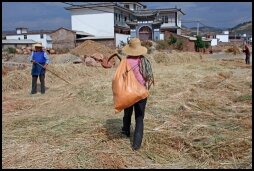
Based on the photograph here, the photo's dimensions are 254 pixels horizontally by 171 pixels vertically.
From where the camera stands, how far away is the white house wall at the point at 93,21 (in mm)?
47000

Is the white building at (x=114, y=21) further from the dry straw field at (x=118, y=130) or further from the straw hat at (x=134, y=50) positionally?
the straw hat at (x=134, y=50)

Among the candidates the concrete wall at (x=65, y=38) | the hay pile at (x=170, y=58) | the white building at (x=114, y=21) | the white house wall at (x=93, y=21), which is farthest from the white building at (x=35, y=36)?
the hay pile at (x=170, y=58)

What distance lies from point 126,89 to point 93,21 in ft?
148

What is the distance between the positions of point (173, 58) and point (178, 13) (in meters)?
35.8

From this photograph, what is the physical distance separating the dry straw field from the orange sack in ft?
2.13

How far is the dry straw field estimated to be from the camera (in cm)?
428

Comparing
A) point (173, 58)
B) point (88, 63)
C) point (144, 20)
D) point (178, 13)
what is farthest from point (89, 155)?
point (178, 13)

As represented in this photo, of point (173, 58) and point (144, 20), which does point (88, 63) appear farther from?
point (144, 20)

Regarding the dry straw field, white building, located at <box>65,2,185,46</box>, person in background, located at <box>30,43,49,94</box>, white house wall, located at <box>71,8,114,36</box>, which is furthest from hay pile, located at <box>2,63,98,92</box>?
white house wall, located at <box>71,8,114,36</box>

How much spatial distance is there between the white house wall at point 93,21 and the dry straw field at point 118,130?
126 ft

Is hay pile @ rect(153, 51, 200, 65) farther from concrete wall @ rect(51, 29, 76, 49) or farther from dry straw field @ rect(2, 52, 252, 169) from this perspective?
concrete wall @ rect(51, 29, 76, 49)

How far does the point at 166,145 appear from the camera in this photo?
186 inches

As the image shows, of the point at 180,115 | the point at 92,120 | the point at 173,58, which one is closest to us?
the point at 92,120

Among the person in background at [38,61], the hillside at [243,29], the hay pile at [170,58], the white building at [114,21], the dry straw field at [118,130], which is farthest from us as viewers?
the hillside at [243,29]
